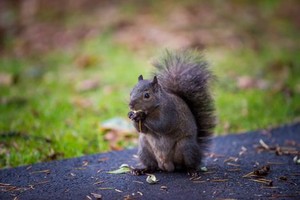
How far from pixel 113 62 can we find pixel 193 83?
4.97 m

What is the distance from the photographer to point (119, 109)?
5.86 metres

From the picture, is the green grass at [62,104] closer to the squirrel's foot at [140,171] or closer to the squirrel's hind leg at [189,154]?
the squirrel's foot at [140,171]

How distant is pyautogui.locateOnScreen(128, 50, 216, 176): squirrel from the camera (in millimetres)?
3312

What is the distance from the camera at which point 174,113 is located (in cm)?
342

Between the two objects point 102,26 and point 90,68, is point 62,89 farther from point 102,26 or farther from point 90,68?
point 102,26

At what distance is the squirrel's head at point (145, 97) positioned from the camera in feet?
10.7

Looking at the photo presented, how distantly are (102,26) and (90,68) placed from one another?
2.57 m

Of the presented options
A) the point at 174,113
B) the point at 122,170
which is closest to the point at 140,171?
the point at 122,170

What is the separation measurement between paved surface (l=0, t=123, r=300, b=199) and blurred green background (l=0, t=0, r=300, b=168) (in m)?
0.53

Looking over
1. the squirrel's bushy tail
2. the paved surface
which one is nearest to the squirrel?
the squirrel's bushy tail

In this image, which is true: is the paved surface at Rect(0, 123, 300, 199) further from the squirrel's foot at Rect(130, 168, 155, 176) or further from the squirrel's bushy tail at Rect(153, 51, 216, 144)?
the squirrel's bushy tail at Rect(153, 51, 216, 144)

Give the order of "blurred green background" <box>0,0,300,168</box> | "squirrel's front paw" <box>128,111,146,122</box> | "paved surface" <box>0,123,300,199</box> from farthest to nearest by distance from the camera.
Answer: "blurred green background" <box>0,0,300,168</box>
"squirrel's front paw" <box>128,111,146,122</box>
"paved surface" <box>0,123,300,199</box>

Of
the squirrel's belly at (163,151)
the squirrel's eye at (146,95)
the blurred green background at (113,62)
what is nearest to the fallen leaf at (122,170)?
the squirrel's belly at (163,151)

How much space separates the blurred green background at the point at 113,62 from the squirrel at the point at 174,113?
Result: 0.38 metres
